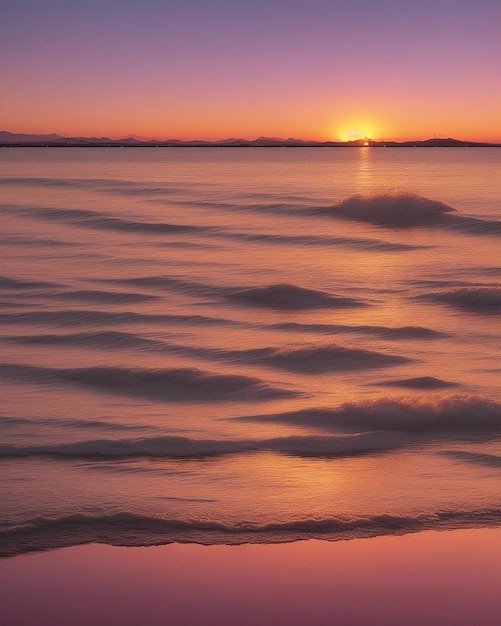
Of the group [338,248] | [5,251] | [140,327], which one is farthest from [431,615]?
[338,248]

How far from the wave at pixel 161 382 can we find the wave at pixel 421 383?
58.6 inches

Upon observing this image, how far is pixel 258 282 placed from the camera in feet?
81.6

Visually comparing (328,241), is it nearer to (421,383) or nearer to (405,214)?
(405,214)

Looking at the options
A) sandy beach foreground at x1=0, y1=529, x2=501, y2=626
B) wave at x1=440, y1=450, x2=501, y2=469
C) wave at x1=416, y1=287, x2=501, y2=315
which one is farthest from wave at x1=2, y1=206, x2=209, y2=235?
sandy beach foreground at x1=0, y1=529, x2=501, y2=626

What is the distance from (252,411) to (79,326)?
6.97 meters

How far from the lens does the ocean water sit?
8.05 meters

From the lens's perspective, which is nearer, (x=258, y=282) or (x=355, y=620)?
(x=355, y=620)

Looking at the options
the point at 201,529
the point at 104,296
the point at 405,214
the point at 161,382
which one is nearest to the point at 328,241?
the point at 405,214

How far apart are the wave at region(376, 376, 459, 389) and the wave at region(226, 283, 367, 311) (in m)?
7.51

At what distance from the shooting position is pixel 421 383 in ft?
43.8

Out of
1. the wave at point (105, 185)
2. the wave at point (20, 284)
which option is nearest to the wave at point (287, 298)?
the wave at point (20, 284)

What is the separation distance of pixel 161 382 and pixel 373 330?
20.1ft

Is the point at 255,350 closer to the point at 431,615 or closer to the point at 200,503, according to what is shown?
the point at 200,503

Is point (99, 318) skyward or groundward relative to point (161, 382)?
groundward
